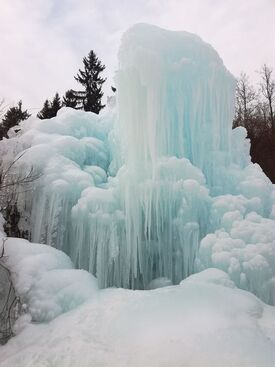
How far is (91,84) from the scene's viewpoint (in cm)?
2231

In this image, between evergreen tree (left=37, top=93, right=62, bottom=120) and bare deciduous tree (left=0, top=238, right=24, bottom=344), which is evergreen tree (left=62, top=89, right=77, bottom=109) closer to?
evergreen tree (left=37, top=93, right=62, bottom=120)

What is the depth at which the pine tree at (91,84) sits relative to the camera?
2128 cm

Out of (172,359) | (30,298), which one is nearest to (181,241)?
(30,298)

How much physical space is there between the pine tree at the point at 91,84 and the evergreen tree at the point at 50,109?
3621 mm

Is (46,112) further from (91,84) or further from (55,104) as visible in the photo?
(91,84)

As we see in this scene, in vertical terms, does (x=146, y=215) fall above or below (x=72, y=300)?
above

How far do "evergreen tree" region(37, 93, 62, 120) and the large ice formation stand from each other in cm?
836

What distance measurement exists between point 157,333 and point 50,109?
13663 mm

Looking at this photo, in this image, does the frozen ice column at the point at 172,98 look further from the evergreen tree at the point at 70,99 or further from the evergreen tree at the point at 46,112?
the evergreen tree at the point at 70,99

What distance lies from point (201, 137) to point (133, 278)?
2746mm

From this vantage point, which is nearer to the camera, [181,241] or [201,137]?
[181,241]

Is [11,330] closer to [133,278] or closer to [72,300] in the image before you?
[72,300]

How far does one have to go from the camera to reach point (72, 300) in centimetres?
480

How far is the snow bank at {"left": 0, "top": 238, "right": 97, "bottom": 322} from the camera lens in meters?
4.71
